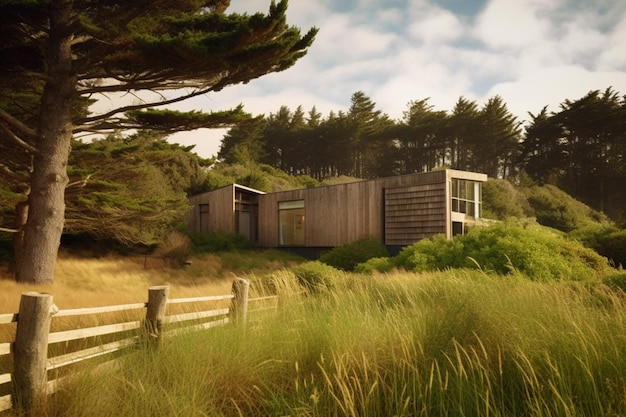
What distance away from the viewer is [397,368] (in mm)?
3008

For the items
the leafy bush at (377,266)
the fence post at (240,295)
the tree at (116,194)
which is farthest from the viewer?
the leafy bush at (377,266)

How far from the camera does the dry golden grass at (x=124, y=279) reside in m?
7.68

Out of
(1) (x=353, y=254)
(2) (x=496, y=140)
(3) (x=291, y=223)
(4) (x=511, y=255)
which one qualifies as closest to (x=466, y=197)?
(1) (x=353, y=254)

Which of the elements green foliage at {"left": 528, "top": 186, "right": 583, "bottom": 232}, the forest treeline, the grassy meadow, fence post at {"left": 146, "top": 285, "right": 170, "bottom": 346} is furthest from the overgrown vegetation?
the forest treeline

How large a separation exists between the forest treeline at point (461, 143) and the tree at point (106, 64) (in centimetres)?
2189

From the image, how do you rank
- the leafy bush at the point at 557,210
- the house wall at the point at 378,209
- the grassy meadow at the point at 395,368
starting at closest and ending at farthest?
the grassy meadow at the point at 395,368 → the house wall at the point at 378,209 → the leafy bush at the point at 557,210

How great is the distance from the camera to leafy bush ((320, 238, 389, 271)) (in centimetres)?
1392

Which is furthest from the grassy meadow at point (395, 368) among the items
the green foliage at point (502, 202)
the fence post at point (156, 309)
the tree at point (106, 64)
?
the green foliage at point (502, 202)

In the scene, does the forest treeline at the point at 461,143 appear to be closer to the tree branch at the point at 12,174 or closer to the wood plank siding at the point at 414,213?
the wood plank siding at the point at 414,213

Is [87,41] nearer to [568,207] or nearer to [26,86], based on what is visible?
[26,86]

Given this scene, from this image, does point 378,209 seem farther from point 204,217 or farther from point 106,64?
point 106,64

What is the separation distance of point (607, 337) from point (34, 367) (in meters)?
3.33

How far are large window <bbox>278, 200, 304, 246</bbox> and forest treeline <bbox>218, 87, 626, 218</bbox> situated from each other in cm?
1327

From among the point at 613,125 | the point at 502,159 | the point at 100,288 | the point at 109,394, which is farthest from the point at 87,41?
the point at 502,159
